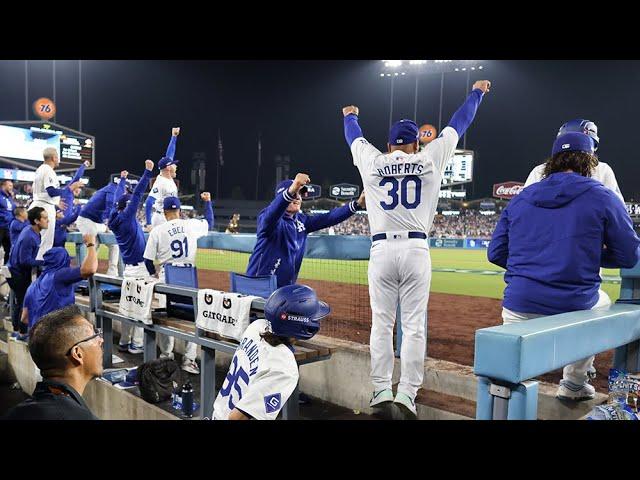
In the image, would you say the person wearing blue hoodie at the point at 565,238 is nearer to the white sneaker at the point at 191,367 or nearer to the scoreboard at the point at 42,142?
the white sneaker at the point at 191,367

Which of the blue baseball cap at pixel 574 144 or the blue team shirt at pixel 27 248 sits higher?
the blue baseball cap at pixel 574 144

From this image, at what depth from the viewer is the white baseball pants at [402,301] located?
3.08m

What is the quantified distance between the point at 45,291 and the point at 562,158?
5.01m

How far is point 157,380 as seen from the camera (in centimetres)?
436

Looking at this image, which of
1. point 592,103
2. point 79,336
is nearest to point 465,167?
point 592,103

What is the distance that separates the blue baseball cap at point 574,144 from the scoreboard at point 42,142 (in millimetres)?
19152

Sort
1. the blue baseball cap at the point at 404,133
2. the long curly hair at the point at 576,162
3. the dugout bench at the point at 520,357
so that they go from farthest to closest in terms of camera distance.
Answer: the blue baseball cap at the point at 404,133, the long curly hair at the point at 576,162, the dugout bench at the point at 520,357

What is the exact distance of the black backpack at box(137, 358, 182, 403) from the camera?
169 inches

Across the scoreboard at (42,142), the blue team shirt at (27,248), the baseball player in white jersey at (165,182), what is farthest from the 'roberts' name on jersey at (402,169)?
the scoreboard at (42,142)

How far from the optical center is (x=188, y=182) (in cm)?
5762

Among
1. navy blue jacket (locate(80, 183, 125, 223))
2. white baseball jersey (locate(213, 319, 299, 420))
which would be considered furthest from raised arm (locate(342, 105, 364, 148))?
navy blue jacket (locate(80, 183, 125, 223))

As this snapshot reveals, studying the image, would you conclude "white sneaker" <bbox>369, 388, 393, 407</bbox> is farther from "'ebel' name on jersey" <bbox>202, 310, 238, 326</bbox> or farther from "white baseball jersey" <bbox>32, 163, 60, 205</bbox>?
"white baseball jersey" <bbox>32, 163, 60, 205</bbox>
